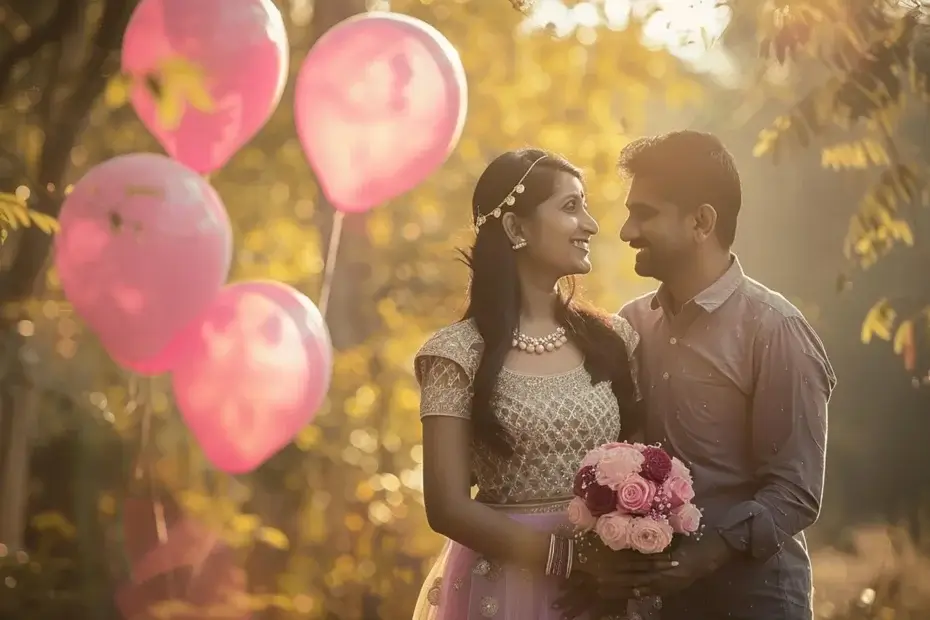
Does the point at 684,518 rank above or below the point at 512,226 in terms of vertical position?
below

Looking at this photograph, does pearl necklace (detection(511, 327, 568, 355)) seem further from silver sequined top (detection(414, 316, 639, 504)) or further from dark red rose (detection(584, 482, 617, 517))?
dark red rose (detection(584, 482, 617, 517))

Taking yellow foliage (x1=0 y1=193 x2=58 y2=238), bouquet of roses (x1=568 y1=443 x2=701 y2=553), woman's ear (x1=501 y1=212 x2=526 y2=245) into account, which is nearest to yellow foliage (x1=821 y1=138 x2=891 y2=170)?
woman's ear (x1=501 y1=212 x2=526 y2=245)

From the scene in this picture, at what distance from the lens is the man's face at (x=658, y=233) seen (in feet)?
8.49

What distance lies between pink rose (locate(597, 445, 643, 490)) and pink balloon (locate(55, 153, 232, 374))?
1504 mm

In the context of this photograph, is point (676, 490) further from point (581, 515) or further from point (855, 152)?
point (855, 152)

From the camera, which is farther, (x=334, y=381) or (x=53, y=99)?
(x=334, y=381)

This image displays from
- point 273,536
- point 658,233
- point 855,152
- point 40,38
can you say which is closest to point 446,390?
point 658,233

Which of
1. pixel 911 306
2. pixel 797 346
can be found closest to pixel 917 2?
pixel 911 306

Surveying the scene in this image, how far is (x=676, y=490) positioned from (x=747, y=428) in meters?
0.41

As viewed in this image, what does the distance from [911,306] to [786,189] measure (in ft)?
11.3

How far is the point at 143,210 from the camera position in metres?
3.14

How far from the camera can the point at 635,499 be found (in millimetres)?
2146

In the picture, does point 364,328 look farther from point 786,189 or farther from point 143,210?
point 786,189

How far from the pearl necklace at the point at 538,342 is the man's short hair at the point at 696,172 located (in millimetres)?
402
